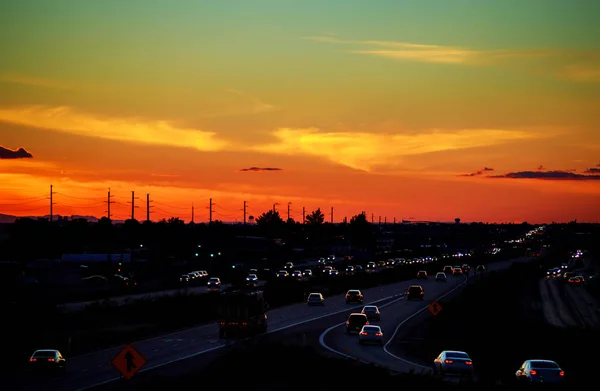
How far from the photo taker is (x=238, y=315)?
53188 millimetres

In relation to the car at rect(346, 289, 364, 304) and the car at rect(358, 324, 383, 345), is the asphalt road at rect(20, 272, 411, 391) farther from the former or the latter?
the car at rect(358, 324, 383, 345)

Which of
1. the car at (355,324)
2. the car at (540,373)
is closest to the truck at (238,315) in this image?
the car at (355,324)

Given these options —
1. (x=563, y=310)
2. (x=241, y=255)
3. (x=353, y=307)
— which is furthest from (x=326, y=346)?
(x=241, y=255)

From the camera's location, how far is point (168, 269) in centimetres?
13762

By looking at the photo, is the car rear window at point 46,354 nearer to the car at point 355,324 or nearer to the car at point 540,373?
the car at point 540,373

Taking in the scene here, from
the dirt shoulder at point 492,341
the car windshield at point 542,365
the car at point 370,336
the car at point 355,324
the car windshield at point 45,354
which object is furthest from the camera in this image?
the car at point 355,324

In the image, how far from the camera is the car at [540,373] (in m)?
33.5

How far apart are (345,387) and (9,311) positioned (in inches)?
1324

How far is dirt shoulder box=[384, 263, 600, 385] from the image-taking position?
146 ft

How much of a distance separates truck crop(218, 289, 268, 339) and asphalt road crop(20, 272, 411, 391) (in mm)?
1076

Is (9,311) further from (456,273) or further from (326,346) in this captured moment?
(456,273)

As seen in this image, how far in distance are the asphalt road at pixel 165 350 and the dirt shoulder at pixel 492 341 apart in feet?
32.1

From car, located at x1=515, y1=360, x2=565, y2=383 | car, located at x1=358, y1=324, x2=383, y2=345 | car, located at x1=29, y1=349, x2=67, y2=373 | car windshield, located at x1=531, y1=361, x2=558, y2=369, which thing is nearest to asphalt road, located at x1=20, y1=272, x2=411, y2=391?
car, located at x1=29, y1=349, x2=67, y2=373

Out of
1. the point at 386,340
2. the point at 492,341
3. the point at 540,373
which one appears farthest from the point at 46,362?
the point at 492,341
